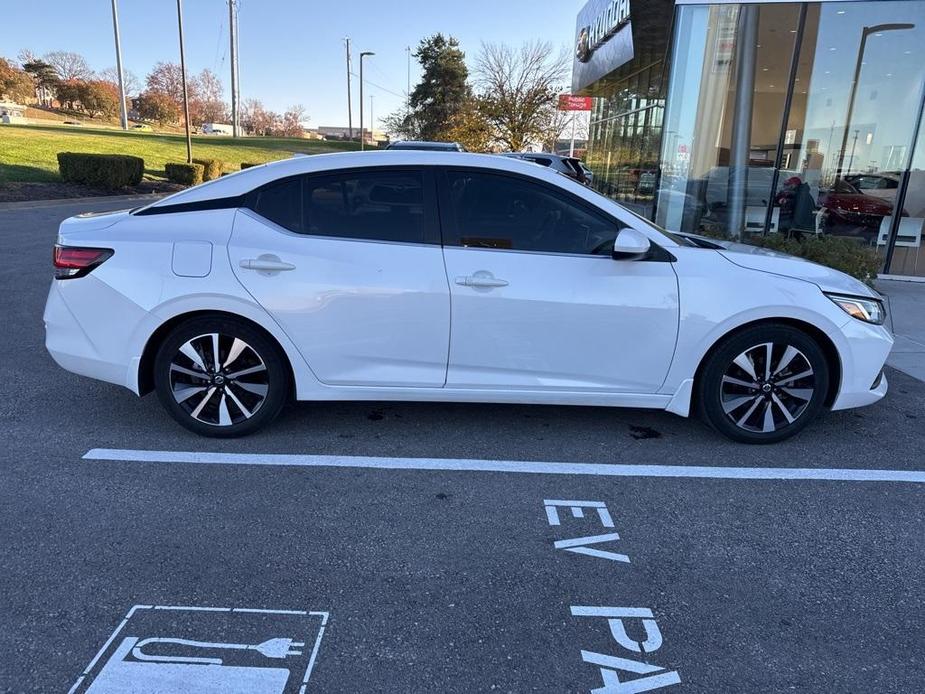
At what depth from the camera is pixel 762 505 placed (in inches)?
131

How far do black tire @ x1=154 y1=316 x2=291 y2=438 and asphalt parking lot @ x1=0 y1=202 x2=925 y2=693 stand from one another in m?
0.14

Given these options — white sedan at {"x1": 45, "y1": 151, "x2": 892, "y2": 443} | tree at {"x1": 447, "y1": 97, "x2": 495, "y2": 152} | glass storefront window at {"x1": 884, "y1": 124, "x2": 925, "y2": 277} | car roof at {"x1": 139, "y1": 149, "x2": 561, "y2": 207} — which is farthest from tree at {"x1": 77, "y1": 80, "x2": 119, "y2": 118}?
white sedan at {"x1": 45, "y1": 151, "x2": 892, "y2": 443}

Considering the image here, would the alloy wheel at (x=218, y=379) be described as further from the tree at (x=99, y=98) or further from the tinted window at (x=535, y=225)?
the tree at (x=99, y=98)

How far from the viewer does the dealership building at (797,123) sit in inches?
419

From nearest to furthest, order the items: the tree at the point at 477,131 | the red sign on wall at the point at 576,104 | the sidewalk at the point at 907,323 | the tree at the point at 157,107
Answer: the sidewalk at the point at 907,323, the red sign on wall at the point at 576,104, the tree at the point at 477,131, the tree at the point at 157,107

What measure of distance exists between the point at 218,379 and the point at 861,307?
3804 millimetres

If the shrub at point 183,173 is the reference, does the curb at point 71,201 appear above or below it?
below

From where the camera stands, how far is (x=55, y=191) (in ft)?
60.5

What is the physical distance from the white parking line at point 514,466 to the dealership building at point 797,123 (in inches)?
312

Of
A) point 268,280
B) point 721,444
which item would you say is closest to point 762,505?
point 721,444

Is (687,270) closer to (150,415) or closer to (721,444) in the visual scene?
(721,444)

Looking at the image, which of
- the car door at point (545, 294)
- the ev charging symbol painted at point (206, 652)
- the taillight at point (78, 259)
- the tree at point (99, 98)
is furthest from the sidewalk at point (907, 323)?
the tree at point (99, 98)

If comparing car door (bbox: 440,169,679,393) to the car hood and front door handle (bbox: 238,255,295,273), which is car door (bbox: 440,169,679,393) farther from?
front door handle (bbox: 238,255,295,273)

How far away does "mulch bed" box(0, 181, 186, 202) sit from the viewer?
16844 millimetres
